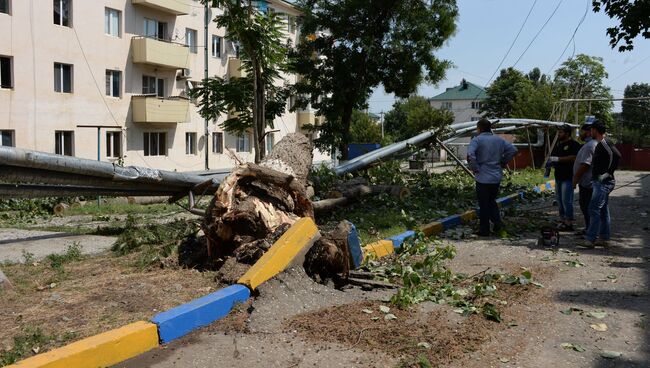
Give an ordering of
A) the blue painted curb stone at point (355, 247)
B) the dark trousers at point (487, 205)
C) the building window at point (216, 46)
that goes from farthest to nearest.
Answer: the building window at point (216, 46)
the dark trousers at point (487, 205)
the blue painted curb stone at point (355, 247)

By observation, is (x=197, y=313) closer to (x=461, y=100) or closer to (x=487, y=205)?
(x=487, y=205)

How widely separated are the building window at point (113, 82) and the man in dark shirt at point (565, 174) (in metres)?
22.6

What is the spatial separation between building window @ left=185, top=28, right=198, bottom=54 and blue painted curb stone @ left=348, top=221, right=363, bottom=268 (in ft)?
96.2

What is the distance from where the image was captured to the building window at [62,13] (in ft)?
81.6

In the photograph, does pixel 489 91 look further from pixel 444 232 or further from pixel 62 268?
pixel 62 268

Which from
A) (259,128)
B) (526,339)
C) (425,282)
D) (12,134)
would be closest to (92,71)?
(12,134)

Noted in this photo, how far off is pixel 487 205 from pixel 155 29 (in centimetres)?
2565

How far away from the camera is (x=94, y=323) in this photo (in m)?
4.91

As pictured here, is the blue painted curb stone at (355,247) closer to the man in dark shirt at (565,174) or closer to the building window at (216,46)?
the man in dark shirt at (565,174)

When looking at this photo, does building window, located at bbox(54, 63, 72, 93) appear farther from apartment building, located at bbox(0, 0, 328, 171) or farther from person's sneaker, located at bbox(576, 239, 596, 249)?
person's sneaker, located at bbox(576, 239, 596, 249)

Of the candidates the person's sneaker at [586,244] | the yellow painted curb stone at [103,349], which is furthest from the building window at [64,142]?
Result: the yellow painted curb stone at [103,349]

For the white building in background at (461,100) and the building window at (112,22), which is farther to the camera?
the white building in background at (461,100)

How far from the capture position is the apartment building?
23203mm

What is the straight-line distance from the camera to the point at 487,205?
9922 millimetres
